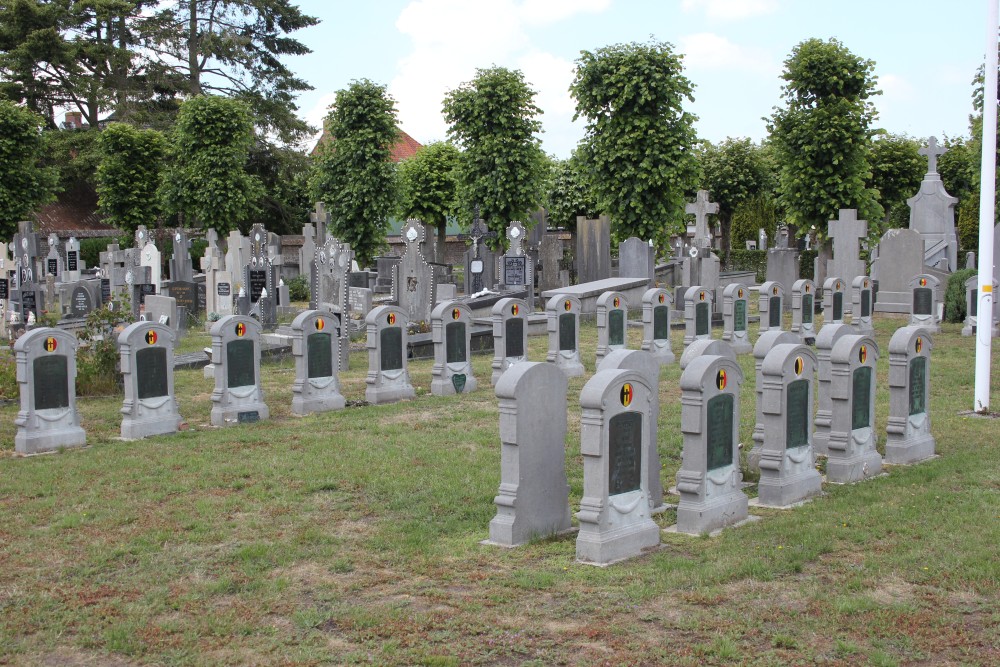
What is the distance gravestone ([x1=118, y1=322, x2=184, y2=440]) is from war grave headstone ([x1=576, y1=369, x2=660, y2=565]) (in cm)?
671

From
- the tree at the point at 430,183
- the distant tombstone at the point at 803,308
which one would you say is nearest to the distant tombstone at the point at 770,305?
the distant tombstone at the point at 803,308

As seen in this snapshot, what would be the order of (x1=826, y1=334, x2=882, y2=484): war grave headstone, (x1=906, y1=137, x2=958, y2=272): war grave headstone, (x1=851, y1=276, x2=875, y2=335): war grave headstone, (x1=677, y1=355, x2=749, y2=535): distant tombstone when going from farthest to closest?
(x1=906, y1=137, x2=958, y2=272): war grave headstone, (x1=851, y1=276, x2=875, y2=335): war grave headstone, (x1=826, y1=334, x2=882, y2=484): war grave headstone, (x1=677, y1=355, x2=749, y2=535): distant tombstone

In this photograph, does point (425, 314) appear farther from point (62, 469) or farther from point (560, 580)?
point (560, 580)

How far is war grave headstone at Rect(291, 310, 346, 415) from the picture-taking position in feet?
44.2

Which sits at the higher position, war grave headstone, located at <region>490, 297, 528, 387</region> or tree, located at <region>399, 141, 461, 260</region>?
tree, located at <region>399, 141, 461, 260</region>

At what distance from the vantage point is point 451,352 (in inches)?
597

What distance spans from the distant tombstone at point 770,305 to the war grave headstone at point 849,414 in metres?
10.1

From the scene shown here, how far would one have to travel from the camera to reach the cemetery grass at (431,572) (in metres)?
5.59

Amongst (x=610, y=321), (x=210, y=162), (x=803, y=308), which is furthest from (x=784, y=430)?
(x=210, y=162)

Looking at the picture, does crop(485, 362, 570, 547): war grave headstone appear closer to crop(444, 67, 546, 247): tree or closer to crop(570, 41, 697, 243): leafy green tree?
crop(570, 41, 697, 243): leafy green tree

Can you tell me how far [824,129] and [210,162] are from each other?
819 inches

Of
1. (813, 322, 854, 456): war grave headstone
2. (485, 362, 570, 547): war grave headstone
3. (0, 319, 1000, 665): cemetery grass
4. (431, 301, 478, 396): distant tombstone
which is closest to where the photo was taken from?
(0, 319, 1000, 665): cemetery grass

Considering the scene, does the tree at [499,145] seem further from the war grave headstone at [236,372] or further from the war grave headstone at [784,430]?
the war grave headstone at [784,430]

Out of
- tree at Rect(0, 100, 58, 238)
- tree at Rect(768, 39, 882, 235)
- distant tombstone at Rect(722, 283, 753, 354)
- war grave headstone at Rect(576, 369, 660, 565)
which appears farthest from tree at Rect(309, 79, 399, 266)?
war grave headstone at Rect(576, 369, 660, 565)
